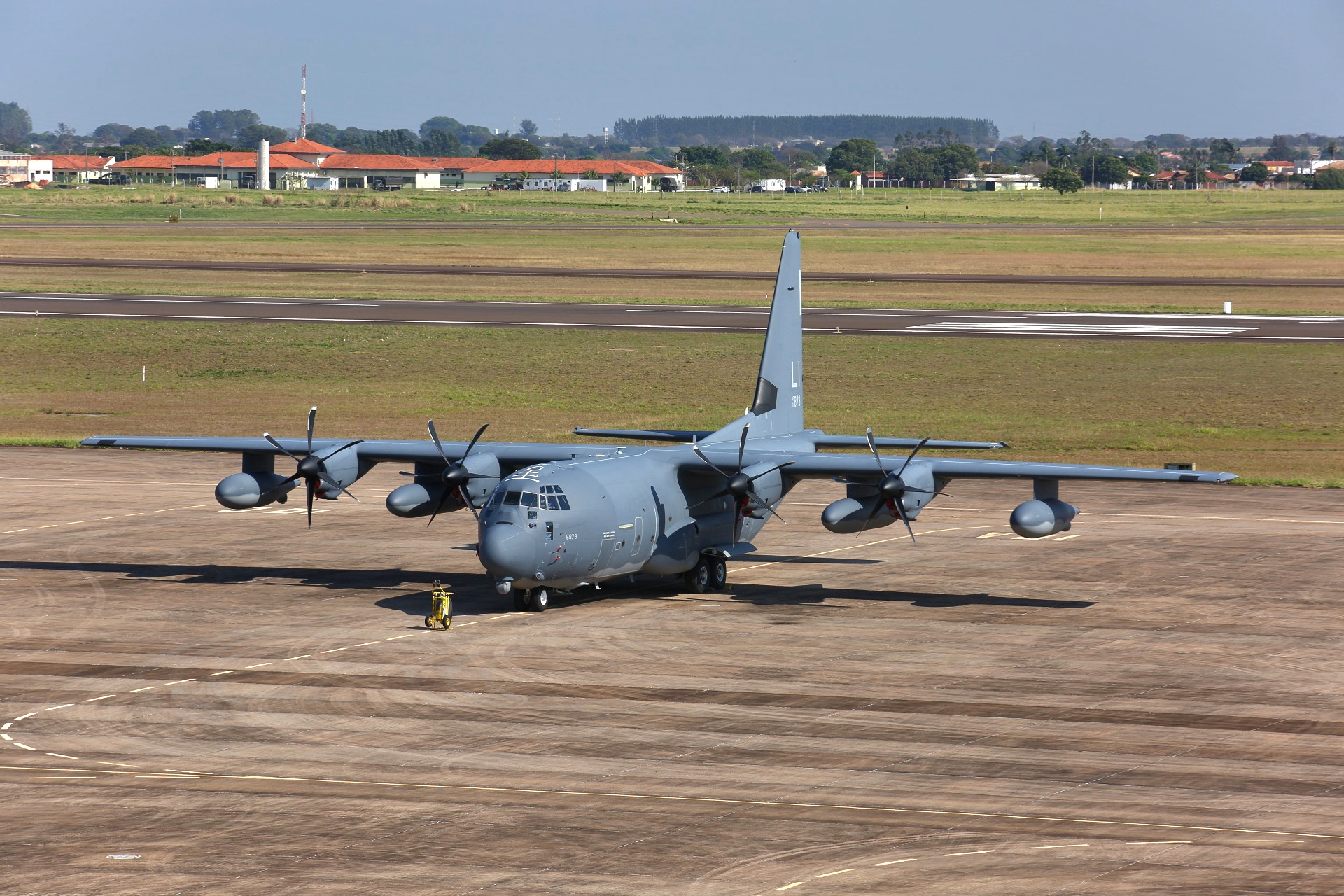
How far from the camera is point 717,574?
3562 centimetres

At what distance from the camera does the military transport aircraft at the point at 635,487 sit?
30.7 meters

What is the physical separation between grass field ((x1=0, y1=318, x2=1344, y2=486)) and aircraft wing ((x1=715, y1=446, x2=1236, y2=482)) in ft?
65.3

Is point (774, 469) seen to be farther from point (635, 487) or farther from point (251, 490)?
point (251, 490)

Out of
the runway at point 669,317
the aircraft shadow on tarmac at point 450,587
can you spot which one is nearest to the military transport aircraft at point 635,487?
the aircraft shadow on tarmac at point 450,587

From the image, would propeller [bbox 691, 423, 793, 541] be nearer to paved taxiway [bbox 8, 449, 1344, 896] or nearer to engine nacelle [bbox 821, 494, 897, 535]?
engine nacelle [bbox 821, 494, 897, 535]

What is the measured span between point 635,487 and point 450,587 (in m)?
5.71

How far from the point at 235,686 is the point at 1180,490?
33.4 m

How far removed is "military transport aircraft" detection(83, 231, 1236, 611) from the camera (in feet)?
Answer: 101

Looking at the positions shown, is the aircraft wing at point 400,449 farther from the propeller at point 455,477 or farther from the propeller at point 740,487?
the propeller at point 740,487

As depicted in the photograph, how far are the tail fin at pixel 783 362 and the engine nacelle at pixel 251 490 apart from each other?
425 inches

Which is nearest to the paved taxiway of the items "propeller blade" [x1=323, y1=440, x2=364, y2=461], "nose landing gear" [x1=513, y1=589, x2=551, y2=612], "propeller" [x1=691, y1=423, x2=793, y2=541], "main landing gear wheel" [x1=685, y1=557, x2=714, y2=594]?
"nose landing gear" [x1=513, y1=589, x2=551, y2=612]

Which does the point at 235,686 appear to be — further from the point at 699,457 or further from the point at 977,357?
the point at 977,357

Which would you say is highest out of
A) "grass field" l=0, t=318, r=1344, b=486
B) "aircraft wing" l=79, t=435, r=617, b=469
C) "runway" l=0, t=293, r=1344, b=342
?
"runway" l=0, t=293, r=1344, b=342

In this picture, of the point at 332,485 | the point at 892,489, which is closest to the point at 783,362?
the point at 892,489
